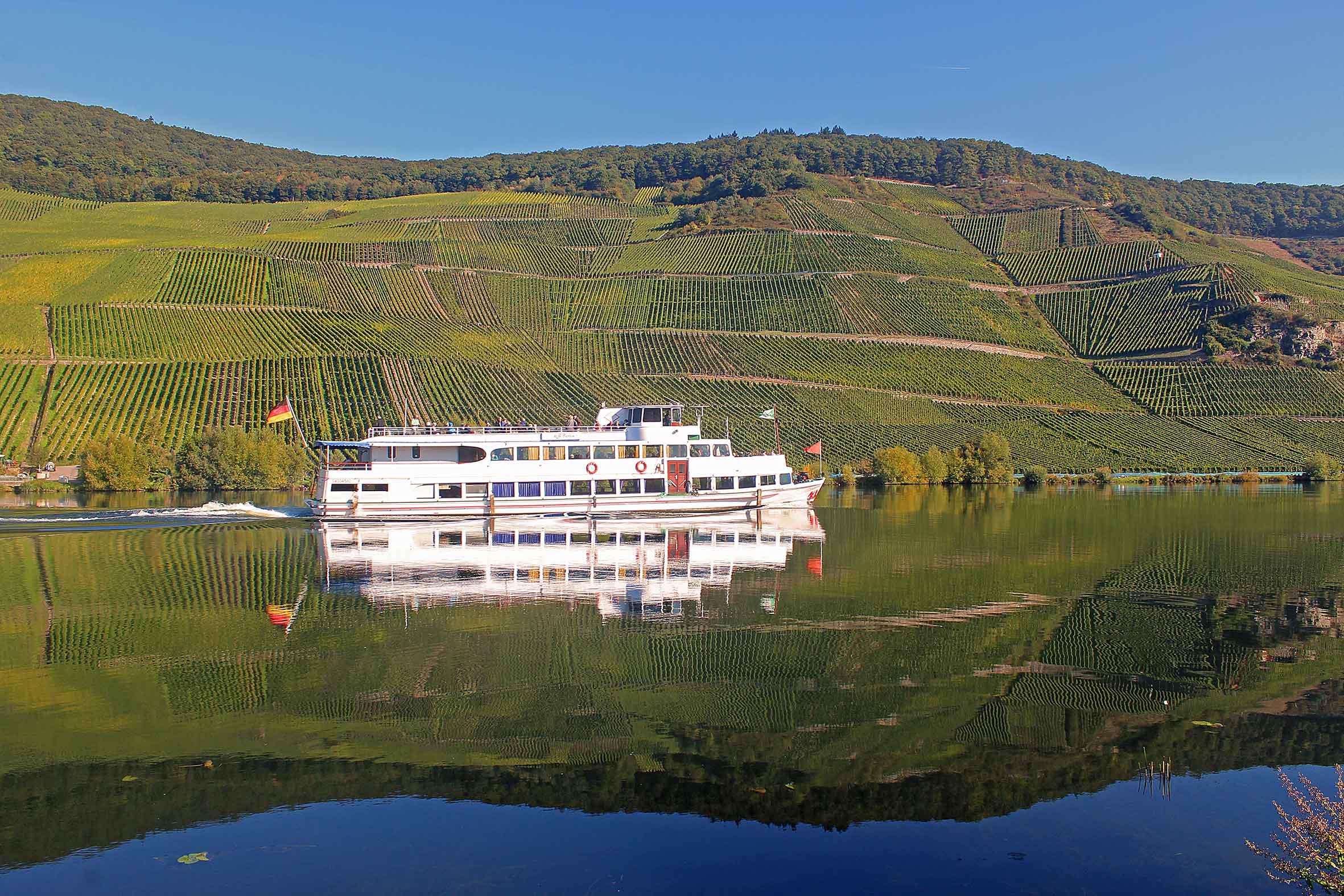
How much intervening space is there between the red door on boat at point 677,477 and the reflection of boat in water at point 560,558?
2787 millimetres

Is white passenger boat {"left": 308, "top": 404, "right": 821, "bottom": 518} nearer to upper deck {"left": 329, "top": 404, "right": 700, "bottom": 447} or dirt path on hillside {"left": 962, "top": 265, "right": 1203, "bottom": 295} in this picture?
upper deck {"left": 329, "top": 404, "right": 700, "bottom": 447}

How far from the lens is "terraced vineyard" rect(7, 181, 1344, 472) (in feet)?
288

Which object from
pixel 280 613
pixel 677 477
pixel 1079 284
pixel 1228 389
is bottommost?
pixel 280 613

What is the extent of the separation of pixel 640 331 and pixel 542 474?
7033cm

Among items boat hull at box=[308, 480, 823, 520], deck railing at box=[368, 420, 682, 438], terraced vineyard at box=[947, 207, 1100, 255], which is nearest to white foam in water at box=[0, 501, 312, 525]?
boat hull at box=[308, 480, 823, 520]

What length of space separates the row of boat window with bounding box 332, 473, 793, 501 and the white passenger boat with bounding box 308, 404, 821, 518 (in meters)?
0.04

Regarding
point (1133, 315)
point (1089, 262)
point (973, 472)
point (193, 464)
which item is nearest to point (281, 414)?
point (193, 464)

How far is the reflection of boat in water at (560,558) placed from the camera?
2661 cm

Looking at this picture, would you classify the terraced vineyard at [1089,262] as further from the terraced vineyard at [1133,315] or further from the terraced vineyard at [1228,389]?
the terraced vineyard at [1228,389]

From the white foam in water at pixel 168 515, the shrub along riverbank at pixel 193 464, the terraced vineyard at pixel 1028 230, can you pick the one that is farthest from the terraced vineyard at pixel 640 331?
the white foam in water at pixel 168 515

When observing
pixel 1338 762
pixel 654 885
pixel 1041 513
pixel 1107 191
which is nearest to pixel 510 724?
pixel 654 885

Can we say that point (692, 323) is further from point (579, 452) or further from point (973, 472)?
point (579, 452)

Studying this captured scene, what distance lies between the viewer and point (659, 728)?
15.3 m

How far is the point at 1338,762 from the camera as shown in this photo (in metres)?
14.2
